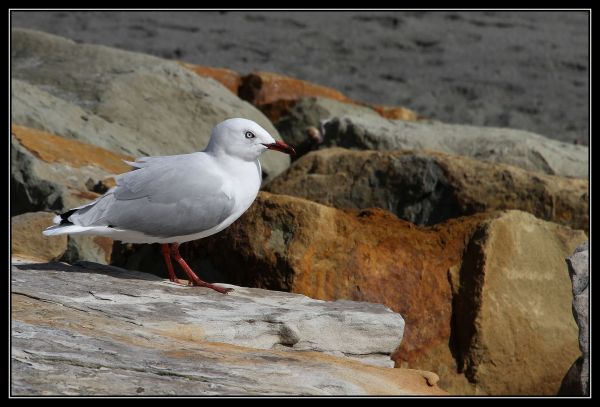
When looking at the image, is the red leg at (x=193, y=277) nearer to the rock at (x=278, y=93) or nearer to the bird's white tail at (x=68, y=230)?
the bird's white tail at (x=68, y=230)

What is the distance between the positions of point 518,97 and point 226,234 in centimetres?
1065

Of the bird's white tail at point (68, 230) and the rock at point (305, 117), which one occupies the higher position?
the bird's white tail at point (68, 230)

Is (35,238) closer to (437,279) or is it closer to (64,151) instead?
(64,151)

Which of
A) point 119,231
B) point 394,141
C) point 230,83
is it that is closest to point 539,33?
point 230,83

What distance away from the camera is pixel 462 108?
16203 mm

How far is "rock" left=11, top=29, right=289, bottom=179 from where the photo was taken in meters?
9.75

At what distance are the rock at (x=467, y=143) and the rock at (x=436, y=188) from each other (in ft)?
5.52

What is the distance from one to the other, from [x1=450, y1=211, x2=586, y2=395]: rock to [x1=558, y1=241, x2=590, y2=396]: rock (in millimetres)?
397

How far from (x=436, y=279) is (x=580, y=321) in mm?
1033

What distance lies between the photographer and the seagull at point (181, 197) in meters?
5.83

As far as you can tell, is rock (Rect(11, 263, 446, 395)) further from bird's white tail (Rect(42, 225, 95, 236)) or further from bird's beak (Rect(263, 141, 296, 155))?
bird's beak (Rect(263, 141, 296, 155))

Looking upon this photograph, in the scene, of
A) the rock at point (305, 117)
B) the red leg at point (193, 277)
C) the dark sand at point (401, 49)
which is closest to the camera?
the red leg at point (193, 277)

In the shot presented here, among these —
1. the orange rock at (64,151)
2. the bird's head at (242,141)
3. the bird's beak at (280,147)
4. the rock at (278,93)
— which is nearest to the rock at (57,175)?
the orange rock at (64,151)

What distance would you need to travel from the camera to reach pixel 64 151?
875cm
